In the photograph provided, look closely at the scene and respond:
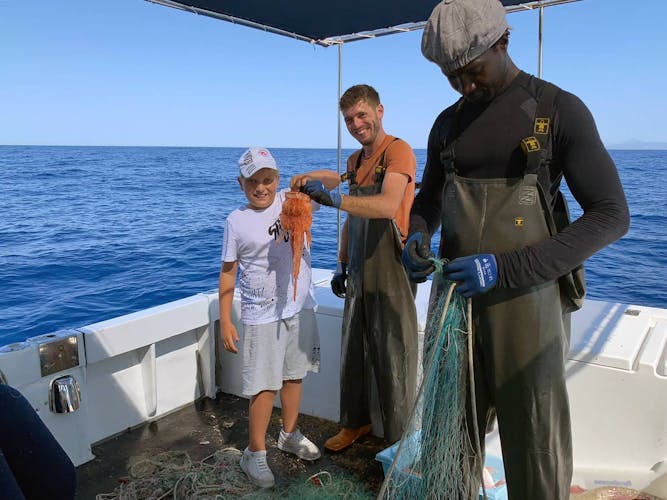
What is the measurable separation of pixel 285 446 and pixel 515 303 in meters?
2.27

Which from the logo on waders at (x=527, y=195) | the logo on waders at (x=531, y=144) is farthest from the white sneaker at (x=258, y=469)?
the logo on waders at (x=531, y=144)

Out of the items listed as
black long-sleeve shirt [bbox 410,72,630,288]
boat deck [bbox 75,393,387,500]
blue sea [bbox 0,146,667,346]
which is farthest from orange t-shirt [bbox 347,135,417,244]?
blue sea [bbox 0,146,667,346]

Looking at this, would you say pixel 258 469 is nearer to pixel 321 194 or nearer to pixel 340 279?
pixel 340 279

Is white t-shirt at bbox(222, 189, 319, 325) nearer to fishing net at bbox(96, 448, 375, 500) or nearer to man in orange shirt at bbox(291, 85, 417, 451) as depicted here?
man in orange shirt at bbox(291, 85, 417, 451)

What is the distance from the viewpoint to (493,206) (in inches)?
77.2

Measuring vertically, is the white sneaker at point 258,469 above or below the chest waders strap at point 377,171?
below

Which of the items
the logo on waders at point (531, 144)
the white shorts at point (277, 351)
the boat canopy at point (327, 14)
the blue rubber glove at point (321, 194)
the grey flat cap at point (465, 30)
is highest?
the boat canopy at point (327, 14)

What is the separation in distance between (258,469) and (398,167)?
2000mm

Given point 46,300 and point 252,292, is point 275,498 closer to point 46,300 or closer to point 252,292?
point 252,292

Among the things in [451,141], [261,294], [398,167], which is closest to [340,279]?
[261,294]

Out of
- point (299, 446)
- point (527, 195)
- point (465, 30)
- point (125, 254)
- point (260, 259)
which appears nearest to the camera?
point (465, 30)

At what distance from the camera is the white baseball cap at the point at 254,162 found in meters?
3.12

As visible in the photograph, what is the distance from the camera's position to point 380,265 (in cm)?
A: 329

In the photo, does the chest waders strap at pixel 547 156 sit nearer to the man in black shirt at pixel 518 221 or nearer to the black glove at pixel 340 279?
the man in black shirt at pixel 518 221
